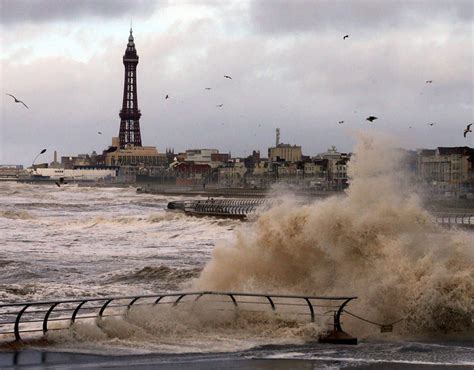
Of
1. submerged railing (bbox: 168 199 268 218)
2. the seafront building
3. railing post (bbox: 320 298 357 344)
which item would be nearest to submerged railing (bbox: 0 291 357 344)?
railing post (bbox: 320 298 357 344)

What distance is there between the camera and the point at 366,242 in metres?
15.7

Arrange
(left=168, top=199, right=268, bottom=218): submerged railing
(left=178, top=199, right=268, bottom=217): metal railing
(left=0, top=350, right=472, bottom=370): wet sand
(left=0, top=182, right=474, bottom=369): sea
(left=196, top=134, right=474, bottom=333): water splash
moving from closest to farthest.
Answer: (left=0, top=350, right=472, bottom=370): wet sand < (left=0, top=182, right=474, bottom=369): sea < (left=196, top=134, right=474, bottom=333): water splash < (left=168, top=199, right=268, bottom=218): submerged railing < (left=178, top=199, right=268, bottom=217): metal railing

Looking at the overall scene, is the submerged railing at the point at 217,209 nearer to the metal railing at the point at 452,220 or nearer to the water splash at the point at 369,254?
the metal railing at the point at 452,220

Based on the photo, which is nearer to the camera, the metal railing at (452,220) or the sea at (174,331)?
the sea at (174,331)

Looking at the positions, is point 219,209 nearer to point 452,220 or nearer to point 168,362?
point 452,220

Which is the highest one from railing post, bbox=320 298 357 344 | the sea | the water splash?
the water splash

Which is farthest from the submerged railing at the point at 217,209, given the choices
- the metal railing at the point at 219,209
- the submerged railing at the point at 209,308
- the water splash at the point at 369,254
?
the submerged railing at the point at 209,308

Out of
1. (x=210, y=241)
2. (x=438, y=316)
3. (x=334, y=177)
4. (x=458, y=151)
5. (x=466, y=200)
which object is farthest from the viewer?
(x=334, y=177)

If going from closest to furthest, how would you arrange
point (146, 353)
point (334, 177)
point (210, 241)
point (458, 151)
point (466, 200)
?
point (146, 353)
point (210, 241)
point (466, 200)
point (458, 151)
point (334, 177)

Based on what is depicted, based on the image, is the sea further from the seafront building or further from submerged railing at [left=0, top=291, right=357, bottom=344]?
the seafront building

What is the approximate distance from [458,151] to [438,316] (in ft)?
270

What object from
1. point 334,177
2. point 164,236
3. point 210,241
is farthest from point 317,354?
point 334,177

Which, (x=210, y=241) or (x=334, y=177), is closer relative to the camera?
(x=210, y=241)

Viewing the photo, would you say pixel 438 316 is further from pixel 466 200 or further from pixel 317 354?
pixel 466 200
